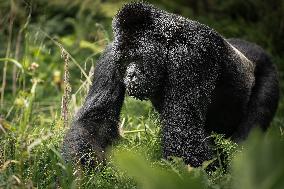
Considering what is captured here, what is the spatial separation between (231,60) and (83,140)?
33.7 inches

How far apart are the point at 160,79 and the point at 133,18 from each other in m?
0.29

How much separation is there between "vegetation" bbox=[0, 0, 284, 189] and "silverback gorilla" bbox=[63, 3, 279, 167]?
0.11 meters

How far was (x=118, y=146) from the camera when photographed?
310 cm

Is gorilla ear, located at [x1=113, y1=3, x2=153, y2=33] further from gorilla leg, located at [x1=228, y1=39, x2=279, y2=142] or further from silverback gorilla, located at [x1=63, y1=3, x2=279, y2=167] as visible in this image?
gorilla leg, located at [x1=228, y1=39, x2=279, y2=142]

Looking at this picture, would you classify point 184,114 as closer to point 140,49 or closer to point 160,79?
point 160,79

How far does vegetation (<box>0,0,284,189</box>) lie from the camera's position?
1.29m

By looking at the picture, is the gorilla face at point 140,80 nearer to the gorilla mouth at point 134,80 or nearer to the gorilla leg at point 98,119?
the gorilla mouth at point 134,80

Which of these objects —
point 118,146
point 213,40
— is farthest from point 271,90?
point 118,146

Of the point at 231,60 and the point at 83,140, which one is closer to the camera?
the point at 83,140

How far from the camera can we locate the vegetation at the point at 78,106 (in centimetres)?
129

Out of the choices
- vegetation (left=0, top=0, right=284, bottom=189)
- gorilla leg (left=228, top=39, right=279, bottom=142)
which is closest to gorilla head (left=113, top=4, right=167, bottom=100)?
vegetation (left=0, top=0, right=284, bottom=189)

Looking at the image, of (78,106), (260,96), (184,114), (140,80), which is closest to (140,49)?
(140,80)

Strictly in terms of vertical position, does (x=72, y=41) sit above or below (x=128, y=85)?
below

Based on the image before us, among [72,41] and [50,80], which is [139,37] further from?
[72,41]
